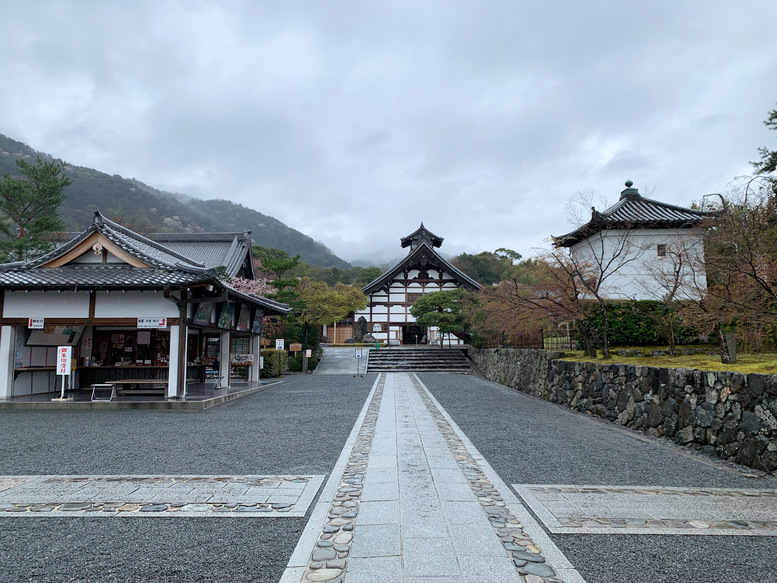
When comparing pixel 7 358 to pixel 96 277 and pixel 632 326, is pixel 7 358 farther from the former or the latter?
pixel 632 326

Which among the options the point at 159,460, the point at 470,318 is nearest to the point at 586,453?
the point at 159,460

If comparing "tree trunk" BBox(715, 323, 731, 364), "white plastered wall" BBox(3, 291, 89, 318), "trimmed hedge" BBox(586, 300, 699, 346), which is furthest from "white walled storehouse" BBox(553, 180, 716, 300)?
"white plastered wall" BBox(3, 291, 89, 318)

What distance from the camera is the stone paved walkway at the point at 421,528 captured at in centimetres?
270

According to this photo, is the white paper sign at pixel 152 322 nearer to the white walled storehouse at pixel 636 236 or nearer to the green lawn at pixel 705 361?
the green lawn at pixel 705 361

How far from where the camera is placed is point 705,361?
7.82m

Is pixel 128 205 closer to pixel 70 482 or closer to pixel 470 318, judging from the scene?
pixel 470 318

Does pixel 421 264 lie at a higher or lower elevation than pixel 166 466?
higher

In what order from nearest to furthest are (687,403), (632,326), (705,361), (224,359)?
1. (687,403)
2. (705,361)
3. (632,326)
4. (224,359)

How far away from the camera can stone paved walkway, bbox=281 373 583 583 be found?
2.70 metres

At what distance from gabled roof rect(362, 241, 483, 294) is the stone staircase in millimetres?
6375

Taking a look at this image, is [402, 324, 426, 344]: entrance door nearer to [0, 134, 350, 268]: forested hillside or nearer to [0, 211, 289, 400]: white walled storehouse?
[0, 211, 289, 400]: white walled storehouse

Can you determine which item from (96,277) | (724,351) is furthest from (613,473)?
(96,277)

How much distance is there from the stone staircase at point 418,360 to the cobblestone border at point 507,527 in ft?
57.6

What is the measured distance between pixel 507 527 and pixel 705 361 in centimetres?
643
